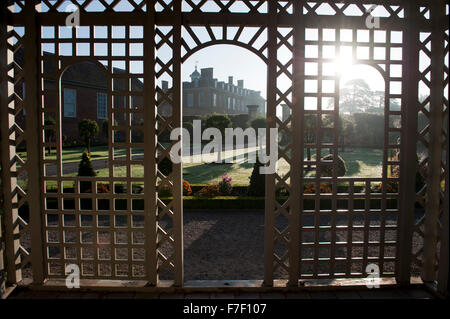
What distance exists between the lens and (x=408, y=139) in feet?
11.6

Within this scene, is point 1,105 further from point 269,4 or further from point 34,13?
point 269,4

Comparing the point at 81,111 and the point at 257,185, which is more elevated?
the point at 81,111

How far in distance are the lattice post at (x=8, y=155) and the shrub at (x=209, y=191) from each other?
209 inches

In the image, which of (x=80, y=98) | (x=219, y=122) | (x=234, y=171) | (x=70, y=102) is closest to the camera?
(x=234, y=171)

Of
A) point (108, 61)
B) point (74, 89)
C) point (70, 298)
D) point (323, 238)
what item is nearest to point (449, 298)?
point (323, 238)

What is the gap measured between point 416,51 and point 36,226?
494 cm

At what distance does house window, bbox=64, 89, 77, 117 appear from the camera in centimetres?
2516

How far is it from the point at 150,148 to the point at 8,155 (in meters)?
1.67

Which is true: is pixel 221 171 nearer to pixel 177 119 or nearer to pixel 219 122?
pixel 219 122

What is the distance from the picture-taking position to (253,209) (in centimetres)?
811

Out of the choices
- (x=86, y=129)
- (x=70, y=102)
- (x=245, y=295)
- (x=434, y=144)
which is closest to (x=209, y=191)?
(x=245, y=295)

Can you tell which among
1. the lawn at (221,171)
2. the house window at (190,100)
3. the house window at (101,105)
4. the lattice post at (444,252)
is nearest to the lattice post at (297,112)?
the lattice post at (444,252)

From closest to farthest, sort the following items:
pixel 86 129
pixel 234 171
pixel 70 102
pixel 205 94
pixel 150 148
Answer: pixel 150 148 → pixel 234 171 → pixel 86 129 → pixel 70 102 → pixel 205 94

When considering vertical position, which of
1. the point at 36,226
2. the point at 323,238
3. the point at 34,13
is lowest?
the point at 323,238
